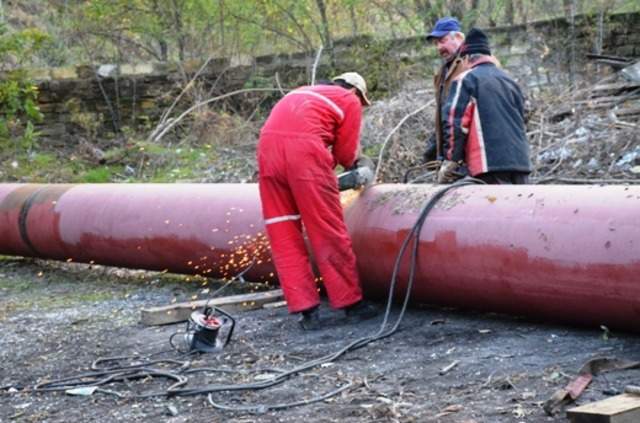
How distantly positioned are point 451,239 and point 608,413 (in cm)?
230

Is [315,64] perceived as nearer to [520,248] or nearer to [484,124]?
[484,124]

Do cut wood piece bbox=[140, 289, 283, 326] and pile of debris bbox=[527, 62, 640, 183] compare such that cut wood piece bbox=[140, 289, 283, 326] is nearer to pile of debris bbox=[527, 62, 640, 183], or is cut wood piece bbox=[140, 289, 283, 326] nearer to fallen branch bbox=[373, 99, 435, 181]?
fallen branch bbox=[373, 99, 435, 181]

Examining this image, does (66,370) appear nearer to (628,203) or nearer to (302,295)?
(302,295)

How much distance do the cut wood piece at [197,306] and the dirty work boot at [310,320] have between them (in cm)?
67

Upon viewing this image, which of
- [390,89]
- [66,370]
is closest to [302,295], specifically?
[66,370]

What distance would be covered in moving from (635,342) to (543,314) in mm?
543

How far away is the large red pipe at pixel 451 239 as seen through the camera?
4832 millimetres

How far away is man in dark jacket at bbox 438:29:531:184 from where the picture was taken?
625 cm

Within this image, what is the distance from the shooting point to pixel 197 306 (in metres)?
6.37

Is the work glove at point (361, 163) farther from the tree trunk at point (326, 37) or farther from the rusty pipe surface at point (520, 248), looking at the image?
the tree trunk at point (326, 37)

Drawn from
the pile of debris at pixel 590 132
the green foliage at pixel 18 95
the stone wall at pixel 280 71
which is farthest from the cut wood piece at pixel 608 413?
the green foliage at pixel 18 95

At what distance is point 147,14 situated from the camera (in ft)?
47.7

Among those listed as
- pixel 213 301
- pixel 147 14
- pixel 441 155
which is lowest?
pixel 213 301

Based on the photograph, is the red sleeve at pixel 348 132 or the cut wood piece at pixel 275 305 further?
the cut wood piece at pixel 275 305
